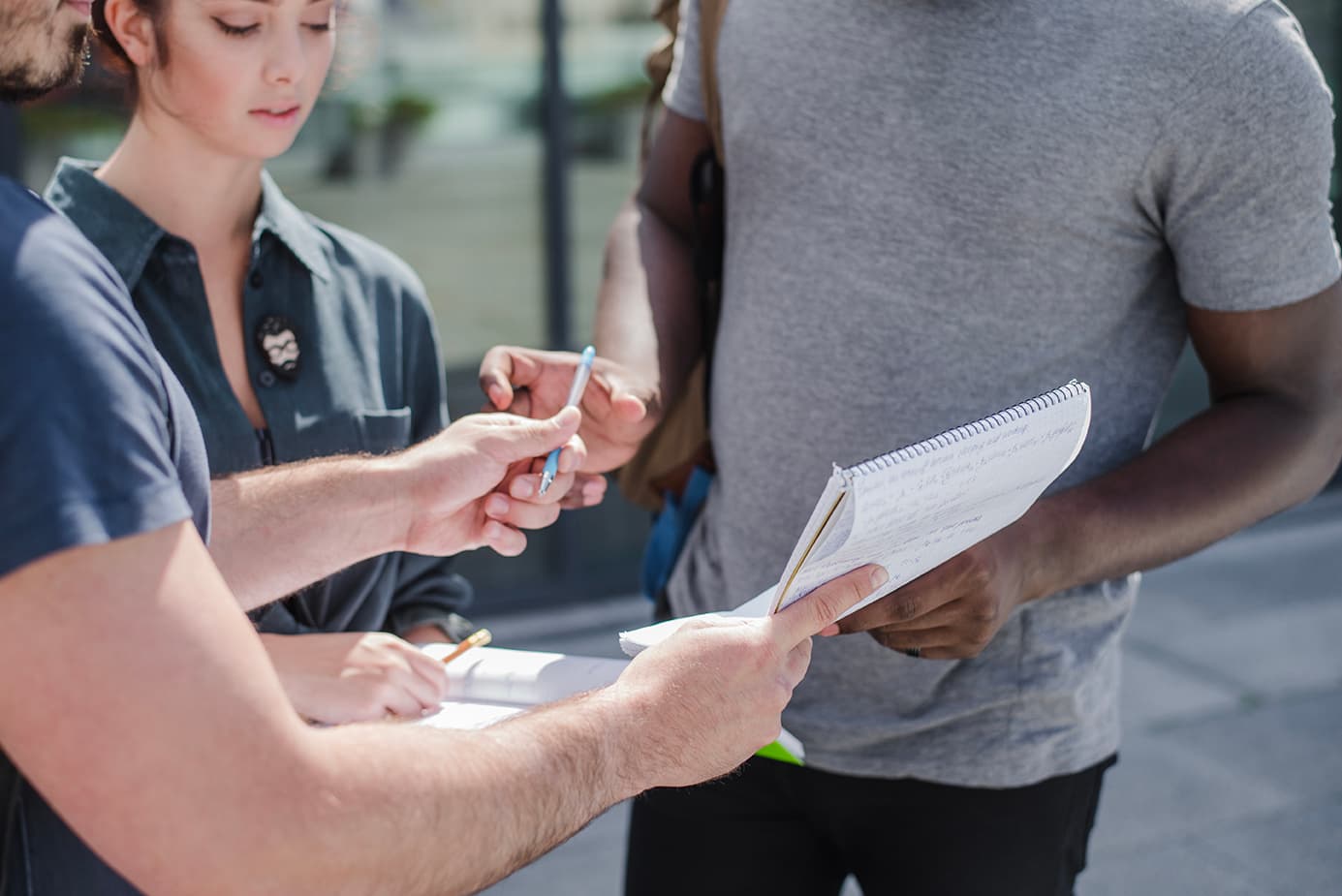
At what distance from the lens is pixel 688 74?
202 centimetres

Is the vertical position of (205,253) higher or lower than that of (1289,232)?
lower

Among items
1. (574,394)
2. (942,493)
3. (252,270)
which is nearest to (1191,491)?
(942,493)

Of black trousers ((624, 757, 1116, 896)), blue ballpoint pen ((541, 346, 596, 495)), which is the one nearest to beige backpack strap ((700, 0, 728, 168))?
blue ballpoint pen ((541, 346, 596, 495))

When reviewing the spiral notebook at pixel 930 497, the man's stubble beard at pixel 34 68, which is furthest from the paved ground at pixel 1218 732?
the man's stubble beard at pixel 34 68

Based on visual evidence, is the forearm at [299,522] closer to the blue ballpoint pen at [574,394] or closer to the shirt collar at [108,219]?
the blue ballpoint pen at [574,394]

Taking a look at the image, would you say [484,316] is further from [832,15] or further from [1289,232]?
[1289,232]

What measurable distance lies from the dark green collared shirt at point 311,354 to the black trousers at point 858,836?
49cm

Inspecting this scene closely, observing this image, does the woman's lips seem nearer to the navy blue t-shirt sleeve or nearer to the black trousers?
the navy blue t-shirt sleeve

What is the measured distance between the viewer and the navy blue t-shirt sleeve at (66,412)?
85 centimetres

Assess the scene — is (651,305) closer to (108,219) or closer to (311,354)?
(311,354)

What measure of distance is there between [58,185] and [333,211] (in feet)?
9.11

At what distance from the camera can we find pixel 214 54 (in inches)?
69.9

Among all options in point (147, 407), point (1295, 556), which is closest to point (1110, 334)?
point (147, 407)

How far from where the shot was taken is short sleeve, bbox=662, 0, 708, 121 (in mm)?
1984
